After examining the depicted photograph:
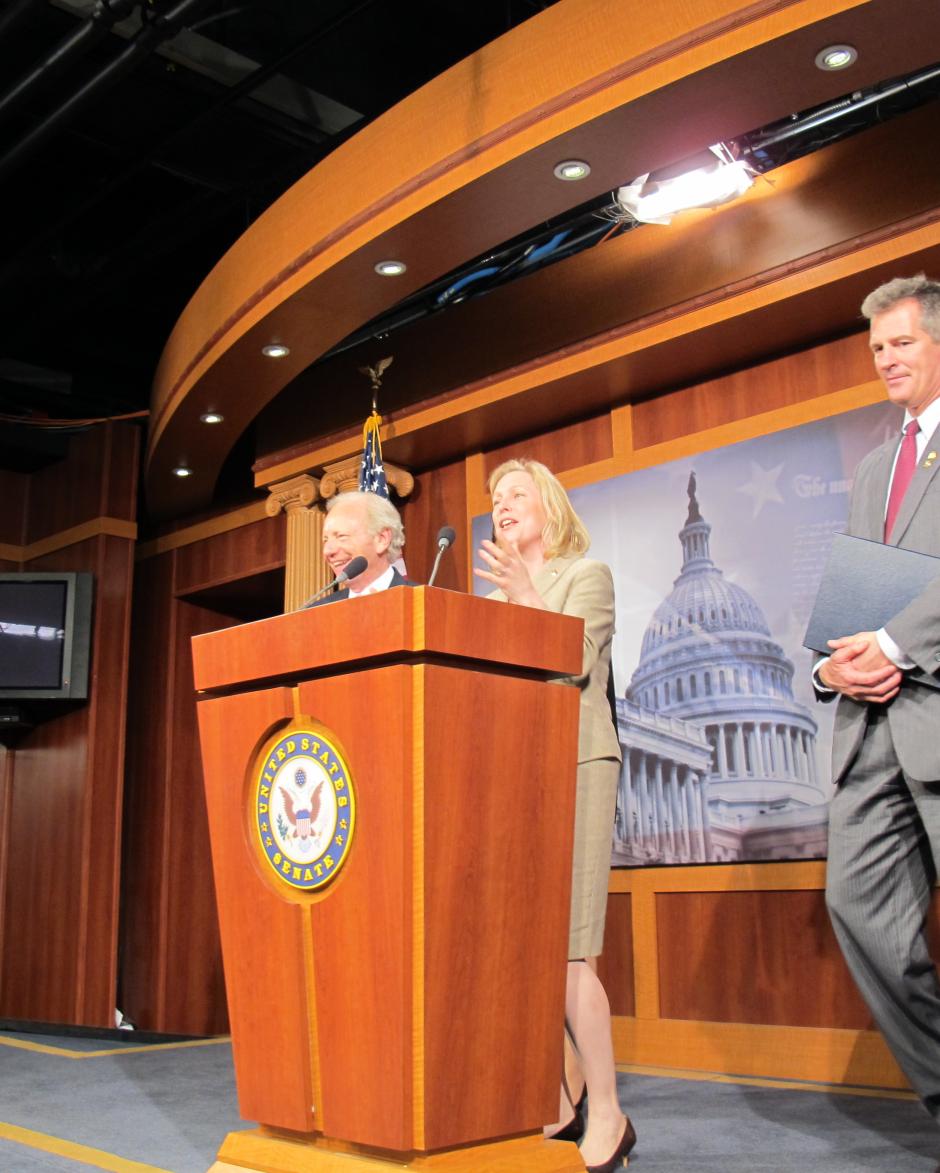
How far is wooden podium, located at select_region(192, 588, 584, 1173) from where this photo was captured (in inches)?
60.6

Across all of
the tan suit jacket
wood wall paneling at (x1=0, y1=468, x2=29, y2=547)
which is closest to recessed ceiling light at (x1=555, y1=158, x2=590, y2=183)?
the tan suit jacket

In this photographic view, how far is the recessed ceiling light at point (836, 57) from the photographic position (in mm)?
2656

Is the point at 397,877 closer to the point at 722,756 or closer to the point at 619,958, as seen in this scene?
the point at 722,756

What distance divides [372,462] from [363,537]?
6.78ft

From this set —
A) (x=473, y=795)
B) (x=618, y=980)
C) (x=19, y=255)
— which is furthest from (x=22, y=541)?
(x=473, y=795)

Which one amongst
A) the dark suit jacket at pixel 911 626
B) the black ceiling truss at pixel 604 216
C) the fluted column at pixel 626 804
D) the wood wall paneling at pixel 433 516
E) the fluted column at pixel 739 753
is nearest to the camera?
the dark suit jacket at pixel 911 626

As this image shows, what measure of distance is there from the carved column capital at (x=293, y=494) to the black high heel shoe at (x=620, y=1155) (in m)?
3.44

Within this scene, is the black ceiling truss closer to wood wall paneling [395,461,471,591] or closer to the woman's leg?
wood wall paneling [395,461,471,591]

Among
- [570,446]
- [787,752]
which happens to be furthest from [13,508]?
[787,752]

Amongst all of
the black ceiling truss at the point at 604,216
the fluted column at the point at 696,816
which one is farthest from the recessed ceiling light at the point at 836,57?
the fluted column at the point at 696,816

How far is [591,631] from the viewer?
226cm

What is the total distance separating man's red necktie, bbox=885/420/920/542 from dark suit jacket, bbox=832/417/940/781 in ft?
0.07

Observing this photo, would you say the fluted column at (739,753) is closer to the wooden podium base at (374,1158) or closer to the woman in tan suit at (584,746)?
the woman in tan suit at (584,746)

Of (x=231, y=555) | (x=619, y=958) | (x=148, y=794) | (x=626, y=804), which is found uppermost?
(x=231, y=555)
